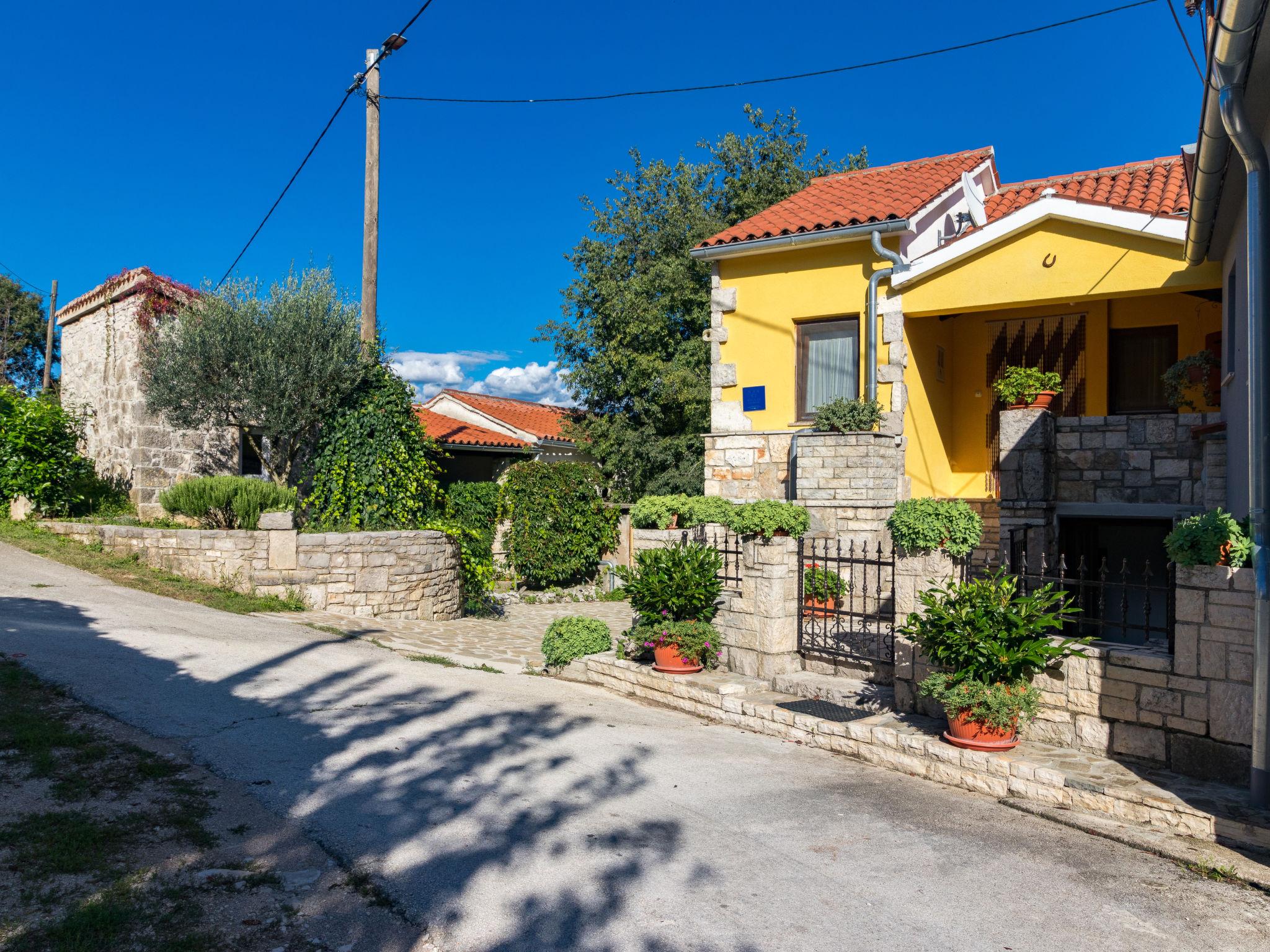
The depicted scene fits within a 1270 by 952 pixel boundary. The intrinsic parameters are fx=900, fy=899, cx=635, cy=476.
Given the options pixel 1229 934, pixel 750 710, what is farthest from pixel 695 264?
pixel 1229 934

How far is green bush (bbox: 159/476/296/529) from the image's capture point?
518 inches

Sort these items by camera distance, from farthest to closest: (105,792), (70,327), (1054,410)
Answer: (70,327)
(1054,410)
(105,792)

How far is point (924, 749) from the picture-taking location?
21.6ft

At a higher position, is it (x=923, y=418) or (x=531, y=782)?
(x=923, y=418)

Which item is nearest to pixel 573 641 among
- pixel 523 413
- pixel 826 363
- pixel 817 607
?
pixel 817 607

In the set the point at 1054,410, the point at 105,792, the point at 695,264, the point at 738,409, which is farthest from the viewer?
the point at 695,264

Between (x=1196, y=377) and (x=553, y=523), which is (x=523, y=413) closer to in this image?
(x=553, y=523)

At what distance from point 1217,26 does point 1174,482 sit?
6.59 metres

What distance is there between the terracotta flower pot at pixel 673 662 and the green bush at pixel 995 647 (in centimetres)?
282

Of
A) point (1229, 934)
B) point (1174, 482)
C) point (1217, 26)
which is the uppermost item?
point (1217, 26)

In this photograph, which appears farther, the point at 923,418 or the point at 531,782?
the point at 923,418

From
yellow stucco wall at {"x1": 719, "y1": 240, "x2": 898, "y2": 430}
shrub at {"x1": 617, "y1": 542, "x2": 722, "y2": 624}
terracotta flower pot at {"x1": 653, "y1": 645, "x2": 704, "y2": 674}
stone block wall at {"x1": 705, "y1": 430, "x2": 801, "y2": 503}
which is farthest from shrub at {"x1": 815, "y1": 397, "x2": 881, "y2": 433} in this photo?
terracotta flower pot at {"x1": 653, "y1": 645, "x2": 704, "y2": 674}

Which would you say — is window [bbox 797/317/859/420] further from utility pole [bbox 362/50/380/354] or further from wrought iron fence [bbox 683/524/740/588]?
utility pole [bbox 362/50/380/354]

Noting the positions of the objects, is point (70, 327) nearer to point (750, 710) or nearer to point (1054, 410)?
point (750, 710)
